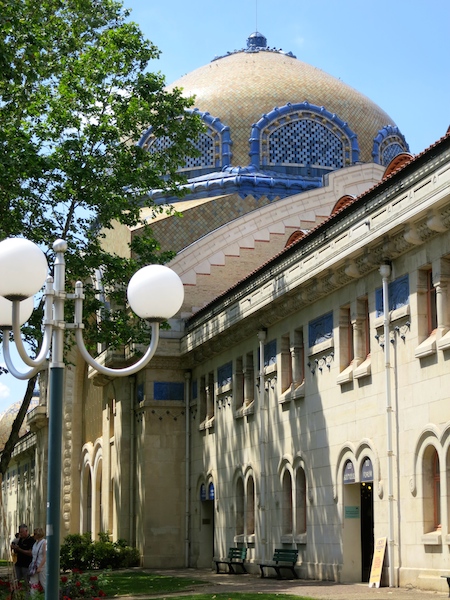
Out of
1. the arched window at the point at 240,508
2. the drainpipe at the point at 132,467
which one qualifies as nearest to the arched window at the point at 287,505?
the arched window at the point at 240,508

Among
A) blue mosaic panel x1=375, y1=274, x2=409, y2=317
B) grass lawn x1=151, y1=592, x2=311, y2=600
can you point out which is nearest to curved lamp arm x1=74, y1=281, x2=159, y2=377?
grass lawn x1=151, y1=592, x2=311, y2=600

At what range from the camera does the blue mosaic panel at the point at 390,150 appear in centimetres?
4694

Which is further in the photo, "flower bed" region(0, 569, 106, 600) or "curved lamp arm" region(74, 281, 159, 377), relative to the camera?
"flower bed" region(0, 569, 106, 600)

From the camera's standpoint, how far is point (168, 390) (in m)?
38.8

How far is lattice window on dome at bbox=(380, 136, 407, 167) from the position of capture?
47.0 m

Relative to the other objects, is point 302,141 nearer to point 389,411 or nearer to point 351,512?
point 351,512

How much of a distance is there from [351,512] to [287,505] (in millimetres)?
3954

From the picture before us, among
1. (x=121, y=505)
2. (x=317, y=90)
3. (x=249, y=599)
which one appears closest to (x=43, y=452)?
(x=121, y=505)

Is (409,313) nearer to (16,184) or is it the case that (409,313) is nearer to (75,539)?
(16,184)

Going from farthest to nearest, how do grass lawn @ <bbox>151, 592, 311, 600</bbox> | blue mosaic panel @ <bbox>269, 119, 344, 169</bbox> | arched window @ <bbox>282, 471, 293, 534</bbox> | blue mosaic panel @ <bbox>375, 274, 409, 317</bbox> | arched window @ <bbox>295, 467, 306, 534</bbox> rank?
1. blue mosaic panel @ <bbox>269, 119, 344, 169</bbox>
2. arched window @ <bbox>282, 471, 293, 534</bbox>
3. arched window @ <bbox>295, 467, 306, 534</bbox>
4. blue mosaic panel @ <bbox>375, 274, 409, 317</bbox>
5. grass lawn @ <bbox>151, 592, 311, 600</bbox>

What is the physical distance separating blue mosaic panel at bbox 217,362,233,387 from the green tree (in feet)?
9.67

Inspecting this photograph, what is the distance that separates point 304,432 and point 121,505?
1328 cm

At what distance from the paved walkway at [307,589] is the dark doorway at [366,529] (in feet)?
3.38

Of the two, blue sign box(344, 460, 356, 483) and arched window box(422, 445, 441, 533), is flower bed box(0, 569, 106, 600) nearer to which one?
blue sign box(344, 460, 356, 483)
